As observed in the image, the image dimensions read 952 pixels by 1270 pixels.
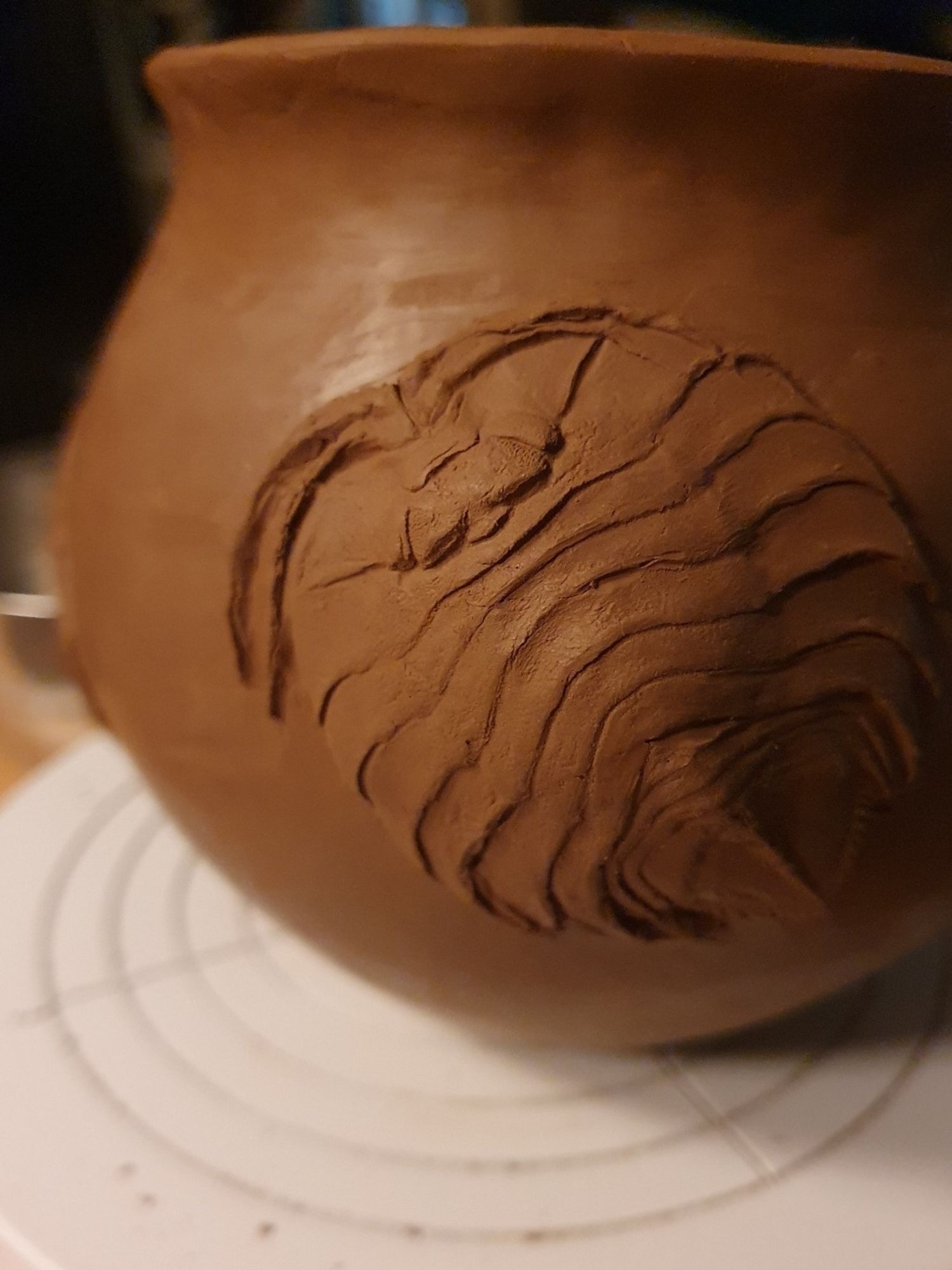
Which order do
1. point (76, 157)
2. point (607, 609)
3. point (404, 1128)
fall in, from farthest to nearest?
point (76, 157)
point (404, 1128)
point (607, 609)

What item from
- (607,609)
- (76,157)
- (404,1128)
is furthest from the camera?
(76,157)

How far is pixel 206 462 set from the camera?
43 cm

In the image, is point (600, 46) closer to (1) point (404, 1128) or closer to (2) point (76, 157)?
(1) point (404, 1128)

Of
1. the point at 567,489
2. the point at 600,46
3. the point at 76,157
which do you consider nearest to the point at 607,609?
the point at 567,489

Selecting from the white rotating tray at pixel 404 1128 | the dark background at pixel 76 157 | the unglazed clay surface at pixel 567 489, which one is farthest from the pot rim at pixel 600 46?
the dark background at pixel 76 157

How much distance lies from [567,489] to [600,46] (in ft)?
0.49

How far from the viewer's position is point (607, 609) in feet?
1.17

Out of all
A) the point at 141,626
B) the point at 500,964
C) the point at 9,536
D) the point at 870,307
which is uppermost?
the point at 870,307

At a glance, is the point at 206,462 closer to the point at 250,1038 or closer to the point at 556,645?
the point at 556,645

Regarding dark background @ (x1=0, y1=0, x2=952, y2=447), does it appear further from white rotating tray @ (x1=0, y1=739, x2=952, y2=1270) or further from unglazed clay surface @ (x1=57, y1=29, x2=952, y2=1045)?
white rotating tray @ (x1=0, y1=739, x2=952, y2=1270)

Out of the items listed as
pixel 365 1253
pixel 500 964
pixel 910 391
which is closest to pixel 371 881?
pixel 500 964

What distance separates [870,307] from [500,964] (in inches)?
11.4

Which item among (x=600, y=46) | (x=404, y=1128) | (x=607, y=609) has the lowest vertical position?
(x=404, y=1128)

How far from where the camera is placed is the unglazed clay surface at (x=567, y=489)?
0.36 meters
